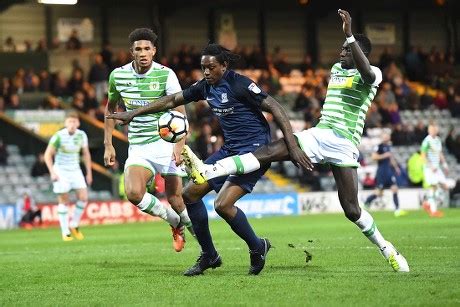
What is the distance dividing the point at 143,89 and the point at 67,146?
8.55m

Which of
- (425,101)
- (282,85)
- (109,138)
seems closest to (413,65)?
(425,101)

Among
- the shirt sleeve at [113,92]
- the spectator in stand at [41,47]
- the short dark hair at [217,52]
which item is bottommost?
the spectator in stand at [41,47]

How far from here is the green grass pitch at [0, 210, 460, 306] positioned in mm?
9070

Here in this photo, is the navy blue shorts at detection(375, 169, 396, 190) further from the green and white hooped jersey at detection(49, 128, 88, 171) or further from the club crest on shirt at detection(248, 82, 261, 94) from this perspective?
the club crest on shirt at detection(248, 82, 261, 94)

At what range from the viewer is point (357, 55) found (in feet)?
34.2

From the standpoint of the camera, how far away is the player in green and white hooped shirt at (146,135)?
1253 centimetres

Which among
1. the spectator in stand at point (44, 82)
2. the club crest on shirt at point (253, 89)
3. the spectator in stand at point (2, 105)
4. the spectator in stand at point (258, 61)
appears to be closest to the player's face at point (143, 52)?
the club crest on shirt at point (253, 89)

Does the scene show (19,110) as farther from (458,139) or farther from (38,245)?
(458,139)

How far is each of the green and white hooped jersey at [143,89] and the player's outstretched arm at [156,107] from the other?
3.52 ft

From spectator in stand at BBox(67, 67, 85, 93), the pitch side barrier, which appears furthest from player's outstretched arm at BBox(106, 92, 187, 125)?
spectator in stand at BBox(67, 67, 85, 93)

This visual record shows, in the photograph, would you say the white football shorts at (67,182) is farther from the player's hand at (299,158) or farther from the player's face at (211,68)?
the player's hand at (299,158)

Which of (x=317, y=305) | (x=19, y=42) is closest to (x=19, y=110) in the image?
(x=19, y=42)

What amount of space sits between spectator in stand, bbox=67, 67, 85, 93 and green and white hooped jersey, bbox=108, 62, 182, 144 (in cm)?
1948

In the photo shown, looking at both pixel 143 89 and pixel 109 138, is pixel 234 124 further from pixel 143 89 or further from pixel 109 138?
pixel 109 138
